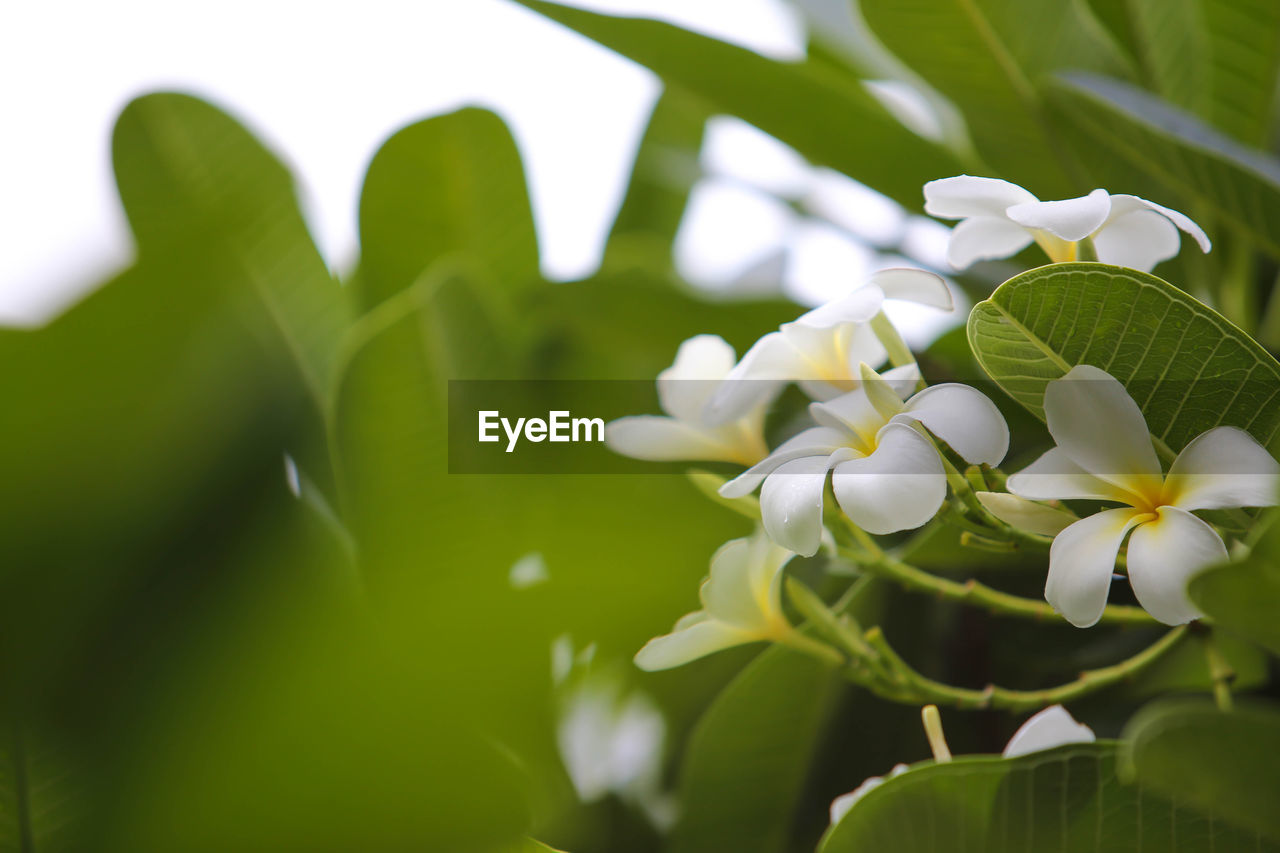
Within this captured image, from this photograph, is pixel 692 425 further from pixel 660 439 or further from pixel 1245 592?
pixel 1245 592

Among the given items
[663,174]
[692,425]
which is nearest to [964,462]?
[692,425]

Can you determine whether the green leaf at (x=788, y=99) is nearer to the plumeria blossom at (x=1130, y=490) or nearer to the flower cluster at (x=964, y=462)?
the flower cluster at (x=964, y=462)

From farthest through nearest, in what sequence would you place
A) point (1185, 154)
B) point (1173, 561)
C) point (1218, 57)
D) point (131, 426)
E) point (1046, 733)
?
1. point (1218, 57)
2. point (1185, 154)
3. point (1046, 733)
4. point (1173, 561)
5. point (131, 426)

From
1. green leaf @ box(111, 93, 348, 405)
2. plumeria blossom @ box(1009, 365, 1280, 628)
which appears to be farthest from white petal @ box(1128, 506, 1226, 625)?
green leaf @ box(111, 93, 348, 405)

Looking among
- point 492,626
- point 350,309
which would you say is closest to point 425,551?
point 492,626

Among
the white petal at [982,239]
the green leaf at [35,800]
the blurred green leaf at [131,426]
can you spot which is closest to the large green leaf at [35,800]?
the green leaf at [35,800]

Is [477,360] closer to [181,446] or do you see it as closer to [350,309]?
[350,309]

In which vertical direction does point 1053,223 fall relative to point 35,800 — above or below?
above
